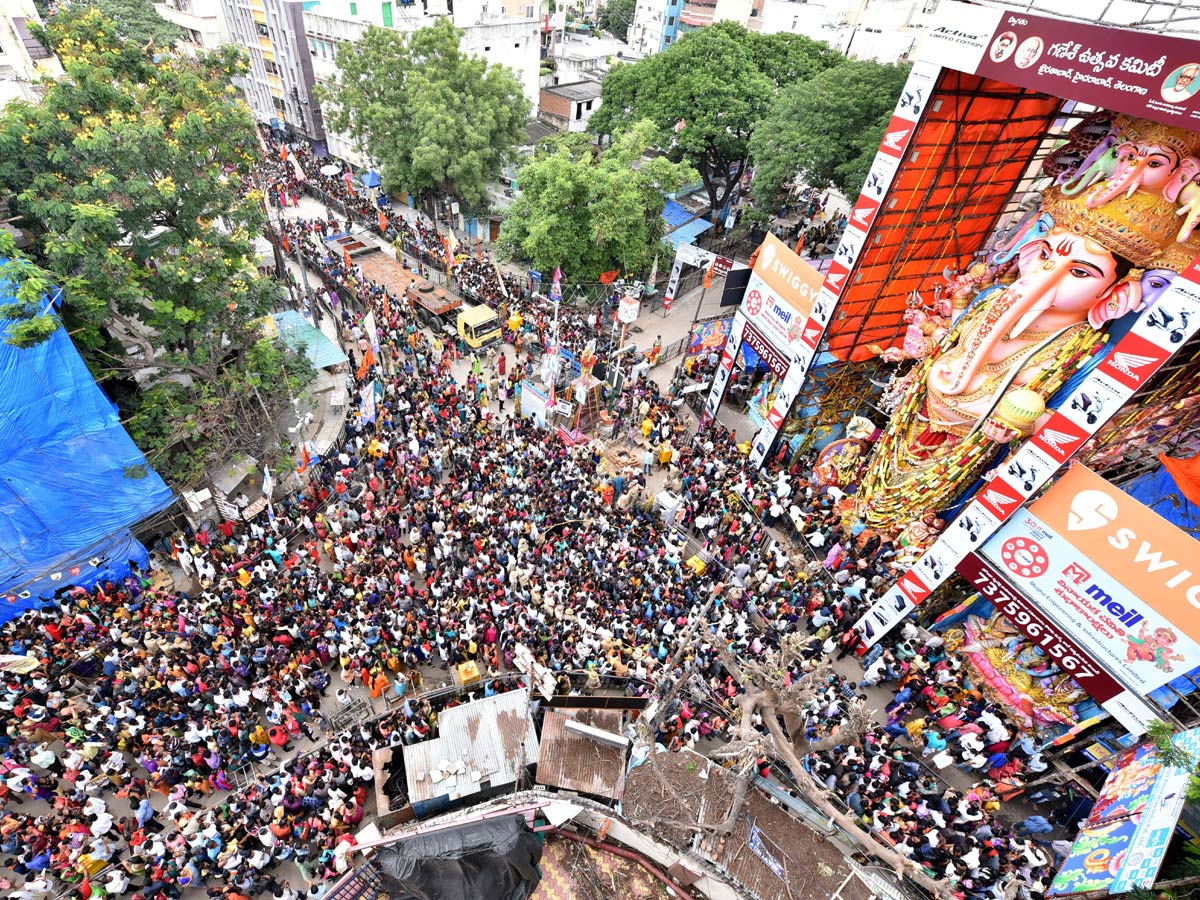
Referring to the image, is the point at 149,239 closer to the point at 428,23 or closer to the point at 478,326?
the point at 478,326

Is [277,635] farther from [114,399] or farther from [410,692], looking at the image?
[114,399]

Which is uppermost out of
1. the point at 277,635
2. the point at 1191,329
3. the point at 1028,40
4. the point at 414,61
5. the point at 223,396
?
the point at 1028,40

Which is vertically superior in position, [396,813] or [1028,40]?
[1028,40]

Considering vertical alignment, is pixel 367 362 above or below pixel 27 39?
below

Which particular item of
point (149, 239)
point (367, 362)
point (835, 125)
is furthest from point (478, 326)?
point (835, 125)

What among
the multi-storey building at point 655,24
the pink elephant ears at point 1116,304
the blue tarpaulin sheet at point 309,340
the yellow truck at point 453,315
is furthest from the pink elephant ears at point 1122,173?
the multi-storey building at point 655,24

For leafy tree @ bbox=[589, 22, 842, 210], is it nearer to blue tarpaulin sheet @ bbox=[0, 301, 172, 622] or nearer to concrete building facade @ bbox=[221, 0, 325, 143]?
concrete building facade @ bbox=[221, 0, 325, 143]

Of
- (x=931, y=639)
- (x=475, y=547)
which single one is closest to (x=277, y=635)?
(x=475, y=547)
